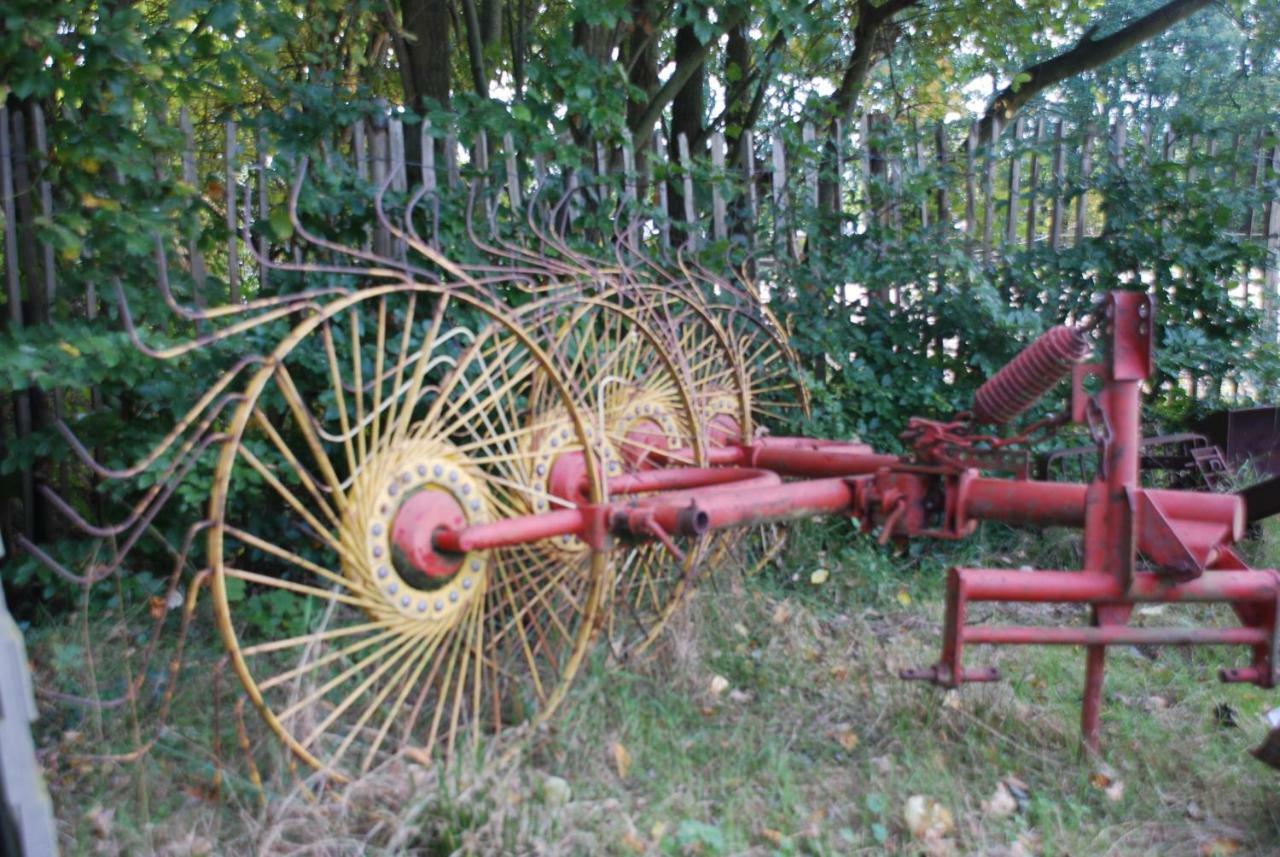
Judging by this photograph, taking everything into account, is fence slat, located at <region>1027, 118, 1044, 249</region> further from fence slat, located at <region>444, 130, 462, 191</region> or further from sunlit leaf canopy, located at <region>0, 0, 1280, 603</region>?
fence slat, located at <region>444, 130, 462, 191</region>

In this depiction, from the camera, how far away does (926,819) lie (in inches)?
108

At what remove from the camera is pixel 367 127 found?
4340mm

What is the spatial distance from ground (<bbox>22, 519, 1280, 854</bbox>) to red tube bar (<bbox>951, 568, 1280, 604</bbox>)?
0.52m

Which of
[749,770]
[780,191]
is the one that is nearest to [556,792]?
[749,770]

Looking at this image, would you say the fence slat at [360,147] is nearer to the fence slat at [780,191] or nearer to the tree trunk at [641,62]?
the tree trunk at [641,62]

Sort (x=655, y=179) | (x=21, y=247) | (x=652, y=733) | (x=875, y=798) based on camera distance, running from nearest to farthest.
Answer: (x=875, y=798) → (x=652, y=733) → (x=21, y=247) → (x=655, y=179)

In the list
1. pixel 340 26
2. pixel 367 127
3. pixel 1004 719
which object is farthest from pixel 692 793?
pixel 340 26

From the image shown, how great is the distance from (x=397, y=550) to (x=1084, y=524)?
5.69 feet

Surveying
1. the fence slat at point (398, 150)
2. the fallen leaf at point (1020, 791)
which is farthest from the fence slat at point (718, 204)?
the fallen leaf at point (1020, 791)

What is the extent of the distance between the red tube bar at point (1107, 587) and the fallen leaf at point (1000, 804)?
51 centimetres

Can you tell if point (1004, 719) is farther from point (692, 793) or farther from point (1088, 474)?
point (1088, 474)

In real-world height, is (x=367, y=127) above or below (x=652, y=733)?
above

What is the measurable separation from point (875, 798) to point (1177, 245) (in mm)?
4123

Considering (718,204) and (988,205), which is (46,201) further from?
(988,205)
